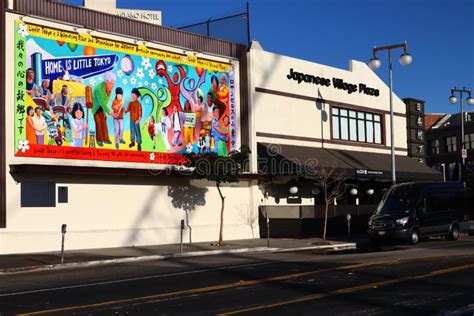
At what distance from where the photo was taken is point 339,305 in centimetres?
1000

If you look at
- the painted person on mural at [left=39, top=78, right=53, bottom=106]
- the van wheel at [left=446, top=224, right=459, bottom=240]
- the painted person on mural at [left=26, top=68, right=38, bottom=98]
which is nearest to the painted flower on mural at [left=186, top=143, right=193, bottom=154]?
the painted person on mural at [left=39, top=78, right=53, bottom=106]

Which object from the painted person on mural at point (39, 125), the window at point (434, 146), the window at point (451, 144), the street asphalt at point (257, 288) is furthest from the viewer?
the window at point (434, 146)

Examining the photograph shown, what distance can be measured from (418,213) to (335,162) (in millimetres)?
7721

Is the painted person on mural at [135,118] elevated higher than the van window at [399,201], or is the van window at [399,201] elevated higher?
the painted person on mural at [135,118]

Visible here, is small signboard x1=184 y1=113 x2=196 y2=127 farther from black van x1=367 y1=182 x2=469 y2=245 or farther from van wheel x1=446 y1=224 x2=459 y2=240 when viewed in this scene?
van wheel x1=446 y1=224 x2=459 y2=240

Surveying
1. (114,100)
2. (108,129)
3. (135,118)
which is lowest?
(108,129)

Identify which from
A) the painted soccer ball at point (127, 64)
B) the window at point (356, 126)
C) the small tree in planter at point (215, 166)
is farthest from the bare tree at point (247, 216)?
the painted soccer ball at point (127, 64)

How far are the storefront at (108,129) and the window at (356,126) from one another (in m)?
7.74

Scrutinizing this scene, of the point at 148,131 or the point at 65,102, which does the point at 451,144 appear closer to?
the point at 148,131

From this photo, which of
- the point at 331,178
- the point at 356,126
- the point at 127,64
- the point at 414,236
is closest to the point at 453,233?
the point at 414,236

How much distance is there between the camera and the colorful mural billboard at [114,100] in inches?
877

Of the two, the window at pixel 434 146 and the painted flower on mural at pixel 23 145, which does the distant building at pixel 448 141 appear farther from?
the painted flower on mural at pixel 23 145

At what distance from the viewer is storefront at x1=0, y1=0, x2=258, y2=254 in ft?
71.8

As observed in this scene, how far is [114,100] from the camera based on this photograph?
80.7 ft
